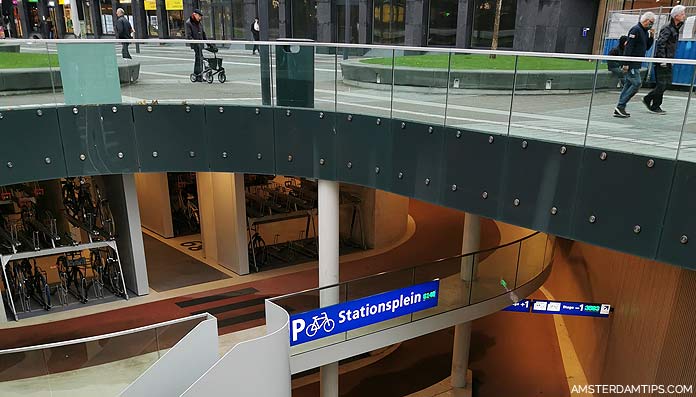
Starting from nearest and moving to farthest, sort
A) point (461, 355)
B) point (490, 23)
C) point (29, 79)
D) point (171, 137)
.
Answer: point (29, 79) → point (171, 137) → point (461, 355) → point (490, 23)

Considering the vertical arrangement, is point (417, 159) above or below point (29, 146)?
above

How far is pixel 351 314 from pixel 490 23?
14.5 metres

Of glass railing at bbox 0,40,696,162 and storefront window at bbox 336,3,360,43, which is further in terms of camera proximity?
storefront window at bbox 336,3,360,43

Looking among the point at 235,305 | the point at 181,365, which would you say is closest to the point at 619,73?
the point at 181,365

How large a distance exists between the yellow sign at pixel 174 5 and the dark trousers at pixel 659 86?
2642 cm

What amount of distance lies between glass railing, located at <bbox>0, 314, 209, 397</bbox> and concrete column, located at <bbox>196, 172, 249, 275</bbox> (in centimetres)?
712

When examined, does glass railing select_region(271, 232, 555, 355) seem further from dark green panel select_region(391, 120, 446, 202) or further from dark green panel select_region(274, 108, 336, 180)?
dark green panel select_region(274, 108, 336, 180)

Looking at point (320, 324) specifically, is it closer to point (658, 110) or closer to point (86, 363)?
point (86, 363)

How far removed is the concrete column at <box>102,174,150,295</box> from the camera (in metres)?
12.8

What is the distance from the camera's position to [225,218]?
1473 centimetres

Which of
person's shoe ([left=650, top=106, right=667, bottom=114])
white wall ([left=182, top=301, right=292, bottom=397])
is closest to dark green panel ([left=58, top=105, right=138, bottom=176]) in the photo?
white wall ([left=182, top=301, right=292, bottom=397])

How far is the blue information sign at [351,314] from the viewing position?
8.55 m

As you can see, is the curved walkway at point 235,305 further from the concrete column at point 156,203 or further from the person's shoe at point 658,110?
the person's shoe at point 658,110

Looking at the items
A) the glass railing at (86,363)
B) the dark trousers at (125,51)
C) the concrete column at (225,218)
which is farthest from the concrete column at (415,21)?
the glass railing at (86,363)
